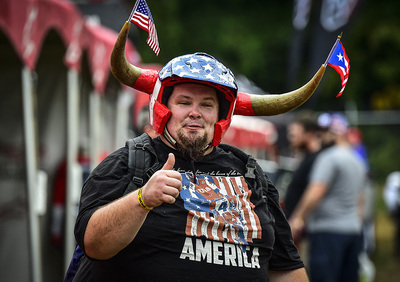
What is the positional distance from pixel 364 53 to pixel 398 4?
2109mm

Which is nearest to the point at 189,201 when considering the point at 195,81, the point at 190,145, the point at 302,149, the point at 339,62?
the point at 190,145

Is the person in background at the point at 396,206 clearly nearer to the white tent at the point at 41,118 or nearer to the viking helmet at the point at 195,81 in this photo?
the white tent at the point at 41,118

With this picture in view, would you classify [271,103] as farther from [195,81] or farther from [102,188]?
[102,188]

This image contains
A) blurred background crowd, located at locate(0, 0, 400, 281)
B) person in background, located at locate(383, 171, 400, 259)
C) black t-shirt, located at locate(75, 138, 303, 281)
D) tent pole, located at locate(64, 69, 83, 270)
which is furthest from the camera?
person in background, located at locate(383, 171, 400, 259)

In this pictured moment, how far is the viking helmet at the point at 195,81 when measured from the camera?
262 cm

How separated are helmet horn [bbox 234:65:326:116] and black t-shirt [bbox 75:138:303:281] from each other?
12.8 inches

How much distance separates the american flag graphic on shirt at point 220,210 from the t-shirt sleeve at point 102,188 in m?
0.24

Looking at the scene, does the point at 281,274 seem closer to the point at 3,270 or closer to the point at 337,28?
the point at 3,270

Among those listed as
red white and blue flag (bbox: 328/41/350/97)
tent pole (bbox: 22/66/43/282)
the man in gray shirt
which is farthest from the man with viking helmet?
the man in gray shirt

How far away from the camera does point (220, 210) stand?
8.40ft

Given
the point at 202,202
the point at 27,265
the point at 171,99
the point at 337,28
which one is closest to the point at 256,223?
the point at 202,202

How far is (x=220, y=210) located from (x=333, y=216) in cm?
389

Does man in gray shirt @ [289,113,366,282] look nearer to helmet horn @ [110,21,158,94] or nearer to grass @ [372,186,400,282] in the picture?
helmet horn @ [110,21,158,94]

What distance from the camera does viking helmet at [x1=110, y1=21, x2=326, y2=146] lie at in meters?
2.62
